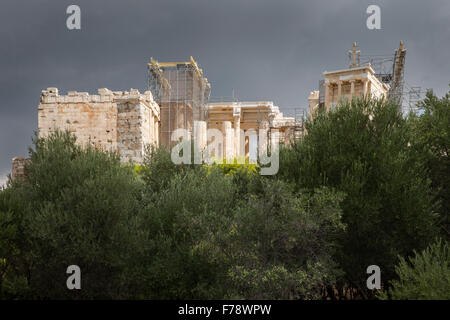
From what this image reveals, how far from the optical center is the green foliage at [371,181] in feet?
36.8

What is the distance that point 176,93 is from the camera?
95.0ft

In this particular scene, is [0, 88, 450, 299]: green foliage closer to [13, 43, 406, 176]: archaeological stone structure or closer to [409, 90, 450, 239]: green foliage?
[409, 90, 450, 239]: green foliage

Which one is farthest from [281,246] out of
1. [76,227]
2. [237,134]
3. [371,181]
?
[237,134]

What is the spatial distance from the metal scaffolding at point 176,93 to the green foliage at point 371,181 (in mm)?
16306

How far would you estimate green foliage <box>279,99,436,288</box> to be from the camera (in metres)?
11.2

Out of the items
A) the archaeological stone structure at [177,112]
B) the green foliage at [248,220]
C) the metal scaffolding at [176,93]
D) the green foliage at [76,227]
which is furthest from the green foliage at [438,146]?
the metal scaffolding at [176,93]

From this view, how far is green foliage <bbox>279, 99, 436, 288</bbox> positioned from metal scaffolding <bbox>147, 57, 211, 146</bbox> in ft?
53.5

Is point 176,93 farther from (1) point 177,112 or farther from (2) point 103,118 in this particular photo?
(2) point 103,118

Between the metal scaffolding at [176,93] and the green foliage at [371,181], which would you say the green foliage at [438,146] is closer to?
the green foliage at [371,181]

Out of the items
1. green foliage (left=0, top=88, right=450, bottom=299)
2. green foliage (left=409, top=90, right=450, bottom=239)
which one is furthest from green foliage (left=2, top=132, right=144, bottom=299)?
green foliage (left=409, top=90, right=450, bottom=239)

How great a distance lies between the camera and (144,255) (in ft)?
39.3

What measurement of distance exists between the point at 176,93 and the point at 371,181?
20095mm

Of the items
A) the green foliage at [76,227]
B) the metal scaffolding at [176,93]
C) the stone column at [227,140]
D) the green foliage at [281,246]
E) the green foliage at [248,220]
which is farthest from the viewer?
the stone column at [227,140]

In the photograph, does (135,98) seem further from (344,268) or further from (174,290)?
(344,268)
